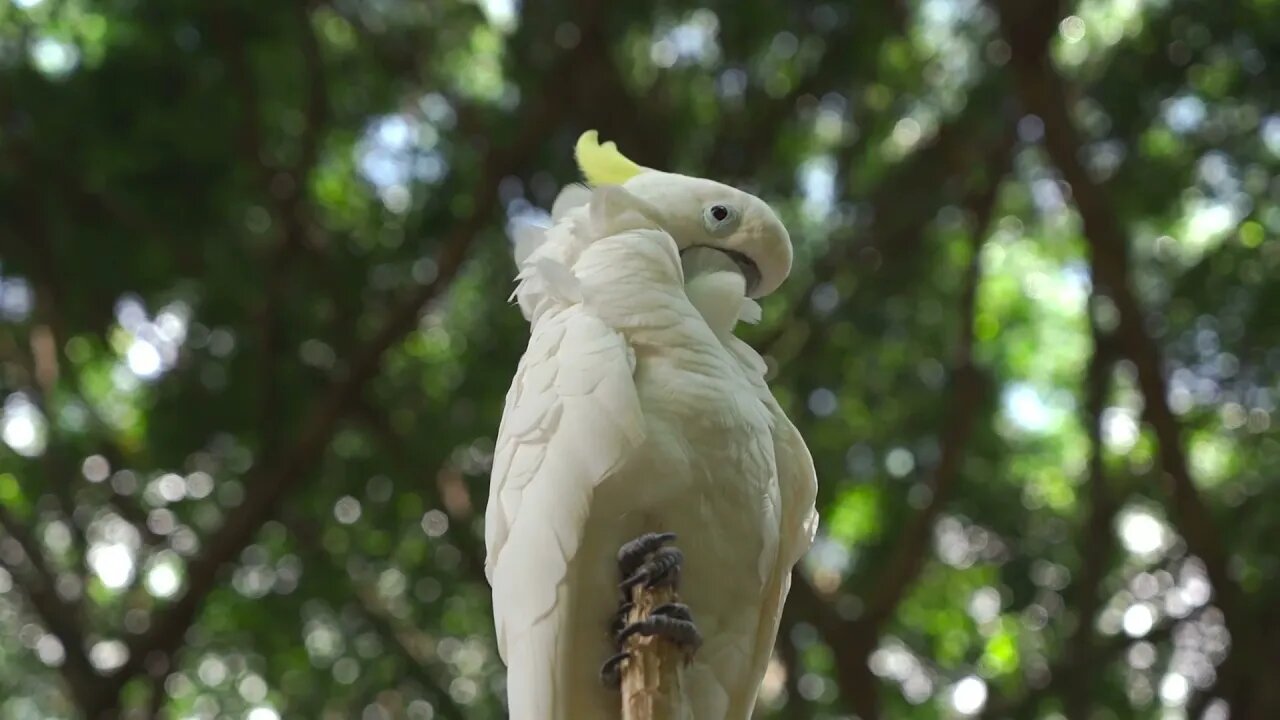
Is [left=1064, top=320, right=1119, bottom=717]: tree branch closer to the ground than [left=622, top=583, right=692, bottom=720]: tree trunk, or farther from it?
closer to the ground

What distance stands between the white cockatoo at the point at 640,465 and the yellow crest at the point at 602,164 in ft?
0.77

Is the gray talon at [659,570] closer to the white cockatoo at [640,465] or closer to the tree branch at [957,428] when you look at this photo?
the white cockatoo at [640,465]

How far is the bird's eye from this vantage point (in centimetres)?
222

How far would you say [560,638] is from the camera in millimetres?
1868

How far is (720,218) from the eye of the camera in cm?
222

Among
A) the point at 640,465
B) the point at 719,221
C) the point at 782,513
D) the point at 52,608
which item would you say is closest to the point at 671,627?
the point at 640,465

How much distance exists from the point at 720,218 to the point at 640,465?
1.77 ft

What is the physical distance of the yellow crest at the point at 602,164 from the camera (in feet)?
8.05

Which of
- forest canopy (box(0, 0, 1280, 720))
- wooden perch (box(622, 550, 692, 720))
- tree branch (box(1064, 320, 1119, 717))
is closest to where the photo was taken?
wooden perch (box(622, 550, 692, 720))

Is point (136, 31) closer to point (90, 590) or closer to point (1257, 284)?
point (90, 590)

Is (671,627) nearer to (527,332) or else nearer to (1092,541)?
(527,332)

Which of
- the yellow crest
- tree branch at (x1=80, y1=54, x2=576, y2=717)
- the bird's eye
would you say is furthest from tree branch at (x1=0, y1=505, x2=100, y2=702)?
the bird's eye

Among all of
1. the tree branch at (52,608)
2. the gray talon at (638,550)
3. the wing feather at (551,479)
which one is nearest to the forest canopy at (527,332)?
the tree branch at (52,608)

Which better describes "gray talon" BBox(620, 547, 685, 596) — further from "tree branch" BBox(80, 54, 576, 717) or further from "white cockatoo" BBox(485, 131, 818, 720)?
"tree branch" BBox(80, 54, 576, 717)
